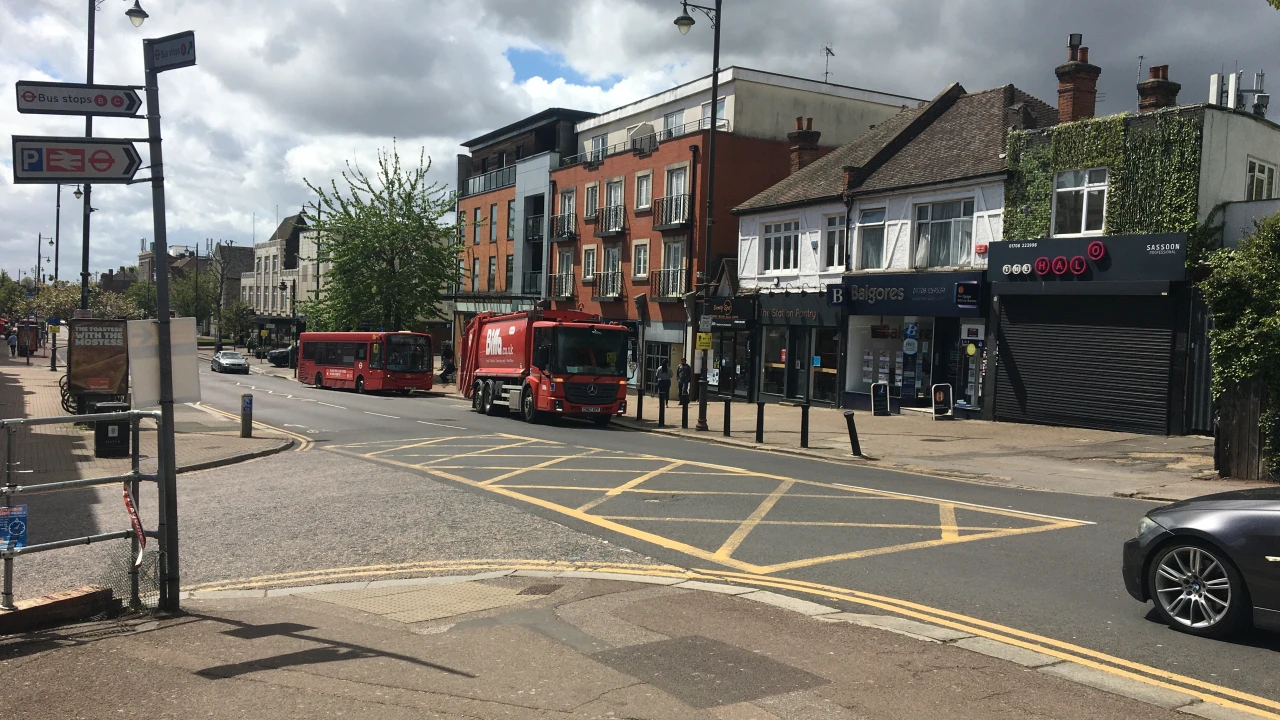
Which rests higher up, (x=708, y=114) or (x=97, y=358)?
(x=708, y=114)

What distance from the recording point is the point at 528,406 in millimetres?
26734

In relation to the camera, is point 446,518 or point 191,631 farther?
point 446,518

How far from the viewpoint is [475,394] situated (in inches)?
1229

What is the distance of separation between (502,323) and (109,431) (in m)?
13.4

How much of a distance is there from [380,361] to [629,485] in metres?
30.1

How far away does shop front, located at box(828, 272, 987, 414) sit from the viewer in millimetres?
25688

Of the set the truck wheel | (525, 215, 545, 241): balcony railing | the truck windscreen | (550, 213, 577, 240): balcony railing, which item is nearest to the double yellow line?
the truck wheel

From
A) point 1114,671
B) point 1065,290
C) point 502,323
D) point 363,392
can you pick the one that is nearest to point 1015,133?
point 1065,290

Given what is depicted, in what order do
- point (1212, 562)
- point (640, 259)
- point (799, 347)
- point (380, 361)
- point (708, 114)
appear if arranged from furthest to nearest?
point (380, 361) < point (640, 259) < point (708, 114) < point (799, 347) < point (1212, 562)

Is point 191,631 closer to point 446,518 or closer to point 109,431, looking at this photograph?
point 446,518

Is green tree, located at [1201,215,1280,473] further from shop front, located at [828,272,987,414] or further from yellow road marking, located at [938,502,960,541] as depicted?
shop front, located at [828,272,987,414]

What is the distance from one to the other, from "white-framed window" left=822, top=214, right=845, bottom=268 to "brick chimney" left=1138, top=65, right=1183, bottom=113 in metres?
9.88

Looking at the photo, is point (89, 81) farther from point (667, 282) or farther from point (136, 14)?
point (667, 282)

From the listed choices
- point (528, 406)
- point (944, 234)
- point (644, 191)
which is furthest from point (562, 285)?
point (944, 234)
